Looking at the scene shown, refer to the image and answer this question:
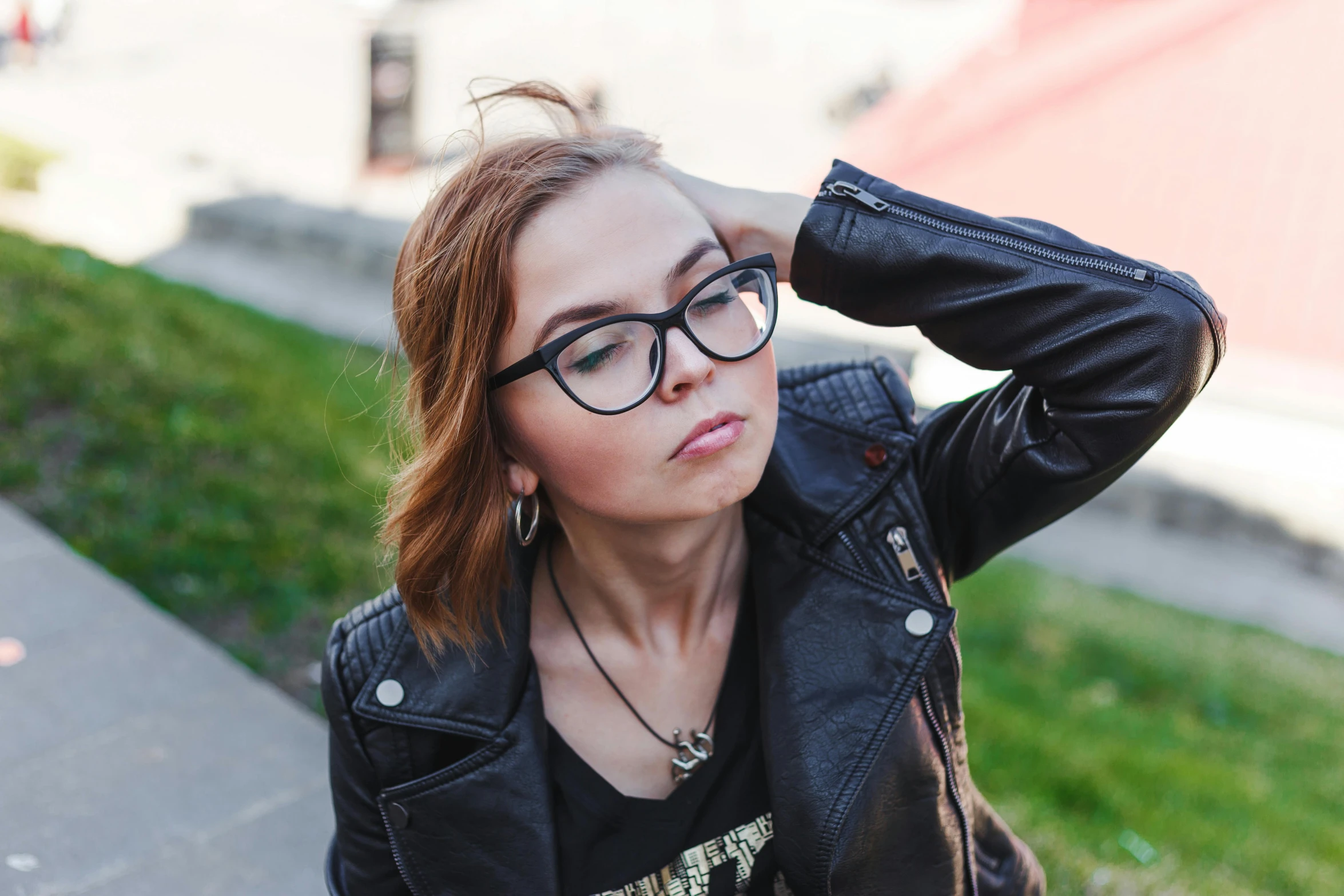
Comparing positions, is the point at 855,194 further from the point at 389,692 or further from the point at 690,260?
the point at 389,692

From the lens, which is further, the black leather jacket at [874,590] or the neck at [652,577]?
the neck at [652,577]

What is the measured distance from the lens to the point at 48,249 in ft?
23.2

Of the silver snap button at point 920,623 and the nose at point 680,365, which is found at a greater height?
the nose at point 680,365

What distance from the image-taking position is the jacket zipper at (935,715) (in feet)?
6.12

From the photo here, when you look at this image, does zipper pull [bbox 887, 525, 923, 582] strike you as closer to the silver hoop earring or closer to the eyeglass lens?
the eyeglass lens

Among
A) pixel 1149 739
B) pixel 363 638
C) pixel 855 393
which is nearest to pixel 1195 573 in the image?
pixel 1149 739

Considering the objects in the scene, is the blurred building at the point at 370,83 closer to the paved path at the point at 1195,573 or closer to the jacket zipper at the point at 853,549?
the paved path at the point at 1195,573

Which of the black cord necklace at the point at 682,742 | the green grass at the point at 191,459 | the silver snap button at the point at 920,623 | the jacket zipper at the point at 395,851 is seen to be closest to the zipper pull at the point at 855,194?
the silver snap button at the point at 920,623

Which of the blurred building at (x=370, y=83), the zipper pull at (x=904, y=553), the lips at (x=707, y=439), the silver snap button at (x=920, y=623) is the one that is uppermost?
the lips at (x=707, y=439)

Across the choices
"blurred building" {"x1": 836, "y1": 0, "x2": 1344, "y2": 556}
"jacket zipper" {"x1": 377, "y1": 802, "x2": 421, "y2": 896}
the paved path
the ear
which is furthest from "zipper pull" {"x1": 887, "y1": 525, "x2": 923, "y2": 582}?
"blurred building" {"x1": 836, "y1": 0, "x2": 1344, "y2": 556}

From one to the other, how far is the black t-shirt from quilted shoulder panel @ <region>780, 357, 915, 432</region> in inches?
24.1

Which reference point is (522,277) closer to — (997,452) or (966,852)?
(997,452)

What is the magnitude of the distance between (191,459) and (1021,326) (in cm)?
386

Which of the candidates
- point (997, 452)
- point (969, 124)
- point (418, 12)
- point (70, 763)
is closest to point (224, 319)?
point (70, 763)
